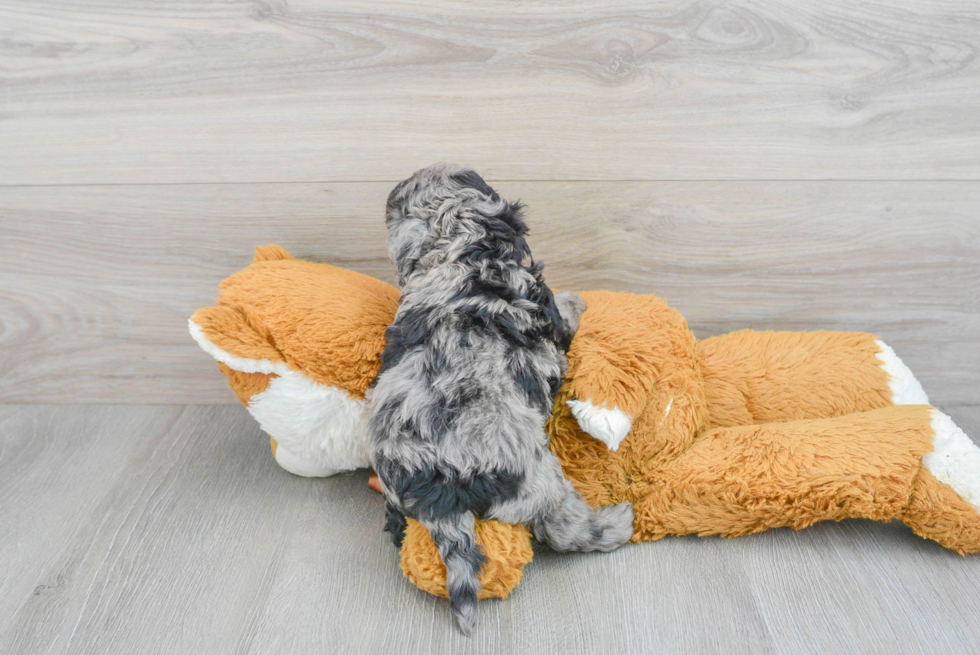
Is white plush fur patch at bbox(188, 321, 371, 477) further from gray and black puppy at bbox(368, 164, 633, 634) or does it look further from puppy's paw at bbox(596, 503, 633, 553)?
puppy's paw at bbox(596, 503, 633, 553)

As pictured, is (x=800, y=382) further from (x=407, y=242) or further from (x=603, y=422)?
(x=407, y=242)

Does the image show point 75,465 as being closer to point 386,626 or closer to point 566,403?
point 386,626

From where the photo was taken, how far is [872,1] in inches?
42.9

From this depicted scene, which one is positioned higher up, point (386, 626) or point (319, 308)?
point (319, 308)

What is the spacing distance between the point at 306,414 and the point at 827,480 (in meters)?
0.76

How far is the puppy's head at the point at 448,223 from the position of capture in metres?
0.90

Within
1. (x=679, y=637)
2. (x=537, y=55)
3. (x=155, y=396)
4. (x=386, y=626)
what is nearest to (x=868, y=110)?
(x=537, y=55)

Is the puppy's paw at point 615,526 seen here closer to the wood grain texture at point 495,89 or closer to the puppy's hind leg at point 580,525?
the puppy's hind leg at point 580,525

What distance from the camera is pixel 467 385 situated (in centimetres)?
85

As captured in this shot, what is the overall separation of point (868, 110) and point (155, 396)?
146cm

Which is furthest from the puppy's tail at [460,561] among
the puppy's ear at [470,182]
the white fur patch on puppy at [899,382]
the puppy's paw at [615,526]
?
the white fur patch on puppy at [899,382]

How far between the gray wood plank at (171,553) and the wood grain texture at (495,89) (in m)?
0.52

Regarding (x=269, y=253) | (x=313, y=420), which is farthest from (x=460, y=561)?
(x=269, y=253)

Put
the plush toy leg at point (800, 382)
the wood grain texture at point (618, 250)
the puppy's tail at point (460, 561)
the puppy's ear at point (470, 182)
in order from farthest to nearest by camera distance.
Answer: the wood grain texture at point (618, 250)
the plush toy leg at point (800, 382)
the puppy's ear at point (470, 182)
the puppy's tail at point (460, 561)
